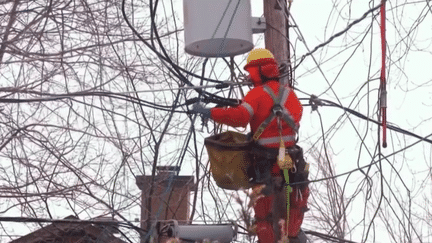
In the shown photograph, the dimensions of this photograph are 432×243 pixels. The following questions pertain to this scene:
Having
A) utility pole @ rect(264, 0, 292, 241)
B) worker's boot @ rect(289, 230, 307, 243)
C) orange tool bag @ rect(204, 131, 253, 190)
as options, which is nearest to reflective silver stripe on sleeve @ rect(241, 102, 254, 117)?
orange tool bag @ rect(204, 131, 253, 190)

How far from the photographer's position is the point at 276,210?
19.7 ft

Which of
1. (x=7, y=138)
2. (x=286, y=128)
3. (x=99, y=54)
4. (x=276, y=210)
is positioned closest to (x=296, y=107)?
(x=286, y=128)

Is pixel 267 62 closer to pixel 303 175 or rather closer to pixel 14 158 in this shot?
pixel 303 175

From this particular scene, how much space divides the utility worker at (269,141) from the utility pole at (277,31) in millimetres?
389

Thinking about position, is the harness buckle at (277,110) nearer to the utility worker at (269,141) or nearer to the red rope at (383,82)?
the utility worker at (269,141)

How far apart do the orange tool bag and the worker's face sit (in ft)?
1.62

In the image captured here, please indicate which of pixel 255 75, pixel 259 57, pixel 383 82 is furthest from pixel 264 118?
pixel 383 82

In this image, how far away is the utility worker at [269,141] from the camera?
6008mm

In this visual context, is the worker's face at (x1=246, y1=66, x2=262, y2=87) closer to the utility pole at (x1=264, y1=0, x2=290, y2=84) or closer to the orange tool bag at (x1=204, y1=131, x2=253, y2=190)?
the utility pole at (x1=264, y1=0, x2=290, y2=84)

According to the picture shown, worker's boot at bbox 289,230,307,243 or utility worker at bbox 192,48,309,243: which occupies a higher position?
utility worker at bbox 192,48,309,243

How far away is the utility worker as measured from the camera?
6008mm

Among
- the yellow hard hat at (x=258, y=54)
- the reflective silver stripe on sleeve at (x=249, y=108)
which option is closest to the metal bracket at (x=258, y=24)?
the yellow hard hat at (x=258, y=54)

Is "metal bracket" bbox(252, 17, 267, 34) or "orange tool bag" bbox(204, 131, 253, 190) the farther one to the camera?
"metal bracket" bbox(252, 17, 267, 34)

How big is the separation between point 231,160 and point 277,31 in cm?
139
